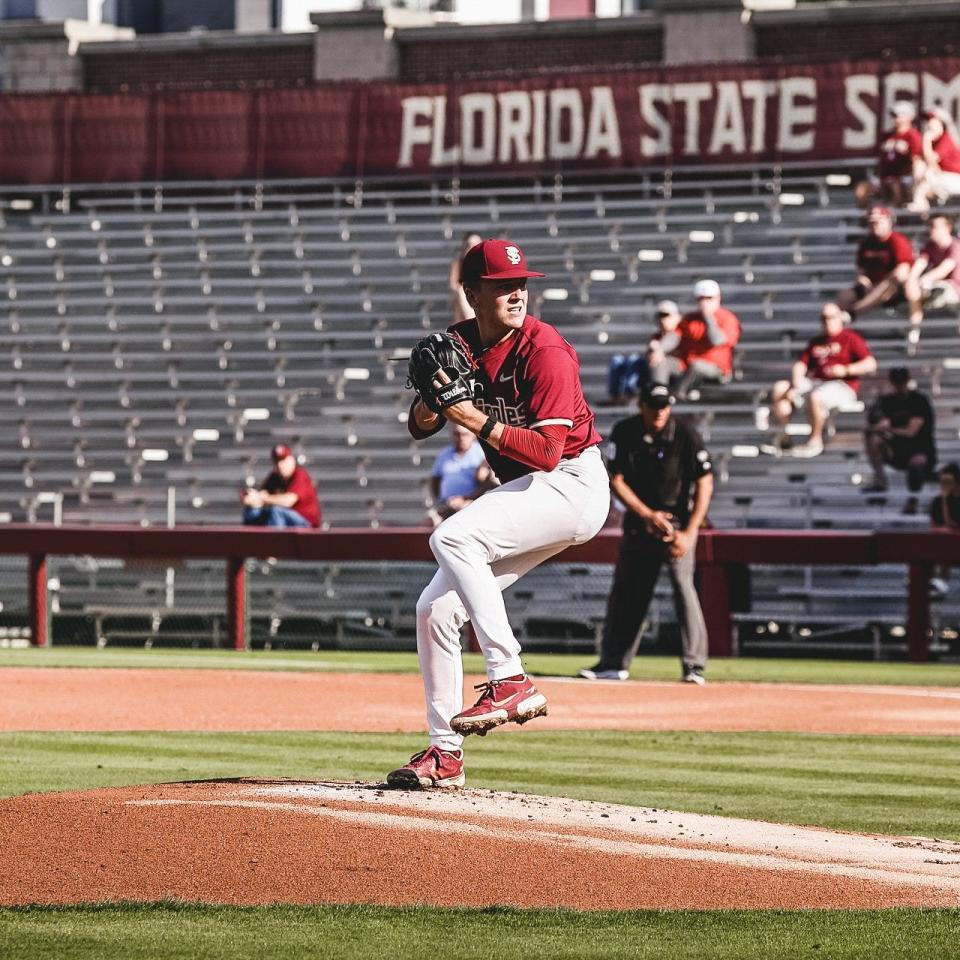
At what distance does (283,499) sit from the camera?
59.4ft

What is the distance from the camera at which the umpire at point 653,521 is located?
13258mm

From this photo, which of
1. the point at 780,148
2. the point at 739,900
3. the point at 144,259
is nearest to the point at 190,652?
the point at 144,259

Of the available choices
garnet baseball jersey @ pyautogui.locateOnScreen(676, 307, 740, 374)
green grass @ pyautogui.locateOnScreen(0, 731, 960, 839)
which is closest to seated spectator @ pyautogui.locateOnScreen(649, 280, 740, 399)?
garnet baseball jersey @ pyautogui.locateOnScreen(676, 307, 740, 374)

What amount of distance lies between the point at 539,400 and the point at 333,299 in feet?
55.4

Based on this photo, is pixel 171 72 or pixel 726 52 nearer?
pixel 726 52

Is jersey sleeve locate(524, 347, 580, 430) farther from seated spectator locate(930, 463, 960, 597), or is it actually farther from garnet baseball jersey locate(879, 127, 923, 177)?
garnet baseball jersey locate(879, 127, 923, 177)

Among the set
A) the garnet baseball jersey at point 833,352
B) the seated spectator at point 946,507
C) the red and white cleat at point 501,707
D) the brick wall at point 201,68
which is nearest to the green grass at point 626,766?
the red and white cleat at point 501,707

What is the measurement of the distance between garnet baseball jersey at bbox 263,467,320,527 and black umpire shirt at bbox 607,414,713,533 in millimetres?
5351

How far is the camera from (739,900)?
5320mm

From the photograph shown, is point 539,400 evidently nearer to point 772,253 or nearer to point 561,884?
point 561,884

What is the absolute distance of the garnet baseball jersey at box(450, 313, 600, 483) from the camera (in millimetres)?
6738

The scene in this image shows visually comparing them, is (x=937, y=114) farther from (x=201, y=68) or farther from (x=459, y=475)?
(x=201, y=68)

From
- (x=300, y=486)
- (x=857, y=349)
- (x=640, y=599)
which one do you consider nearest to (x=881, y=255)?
(x=857, y=349)

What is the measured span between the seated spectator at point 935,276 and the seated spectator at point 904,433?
7.59 feet
